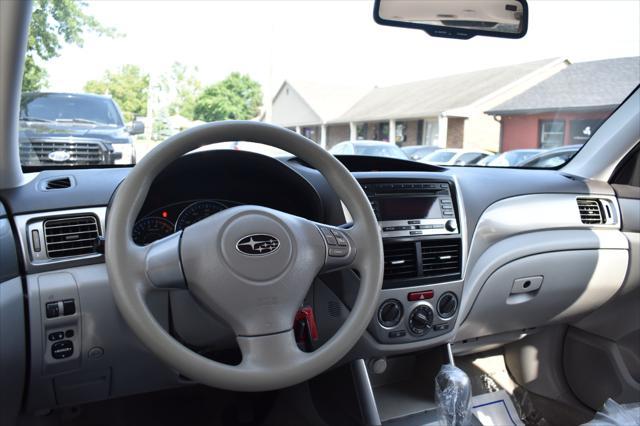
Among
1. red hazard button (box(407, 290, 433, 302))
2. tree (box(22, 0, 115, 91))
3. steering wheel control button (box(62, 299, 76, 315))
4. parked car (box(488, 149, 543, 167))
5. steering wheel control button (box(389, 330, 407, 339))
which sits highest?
tree (box(22, 0, 115, 91))

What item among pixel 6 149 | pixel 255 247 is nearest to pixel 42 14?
pixel 6 149

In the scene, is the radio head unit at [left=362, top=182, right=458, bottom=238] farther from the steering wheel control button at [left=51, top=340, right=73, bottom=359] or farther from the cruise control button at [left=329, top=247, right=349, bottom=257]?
the steering wheel control button at [left=51, top=340, right=73, bottom=359]

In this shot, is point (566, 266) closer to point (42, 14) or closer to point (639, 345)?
→ point (639, 345)

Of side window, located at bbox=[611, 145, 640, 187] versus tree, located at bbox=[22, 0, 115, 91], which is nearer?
tree, located at bbox=[22, 0, 115, 91]

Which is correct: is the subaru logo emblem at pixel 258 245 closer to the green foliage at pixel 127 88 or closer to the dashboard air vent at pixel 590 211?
the green foliage at pixel 127 88

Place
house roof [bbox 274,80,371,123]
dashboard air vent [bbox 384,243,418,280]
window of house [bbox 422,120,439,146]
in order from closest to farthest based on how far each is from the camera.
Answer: dashboard air vent [bbox 384,243,418,280], house roof [bbox 274,80,371,123], window of house [bbox 422,120,439,146]

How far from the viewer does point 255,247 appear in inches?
50.4

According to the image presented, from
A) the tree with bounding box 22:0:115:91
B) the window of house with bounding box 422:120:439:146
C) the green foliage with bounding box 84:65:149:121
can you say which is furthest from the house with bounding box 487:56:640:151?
the tree with bounding box 22:0:115:91

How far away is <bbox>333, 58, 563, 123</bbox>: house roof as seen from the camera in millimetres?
6445

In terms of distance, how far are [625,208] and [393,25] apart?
1.54 m

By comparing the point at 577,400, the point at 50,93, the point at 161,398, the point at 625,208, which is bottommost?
the point at 577,400

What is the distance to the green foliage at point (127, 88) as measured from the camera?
2.19 metres

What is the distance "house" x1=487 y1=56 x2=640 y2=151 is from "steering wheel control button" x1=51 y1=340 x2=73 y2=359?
8.82ft

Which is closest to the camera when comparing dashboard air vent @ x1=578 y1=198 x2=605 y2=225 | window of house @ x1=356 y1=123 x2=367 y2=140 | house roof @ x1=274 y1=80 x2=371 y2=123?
dashboard air vent @ x1=578 y1=198 x2=605 y2=225
